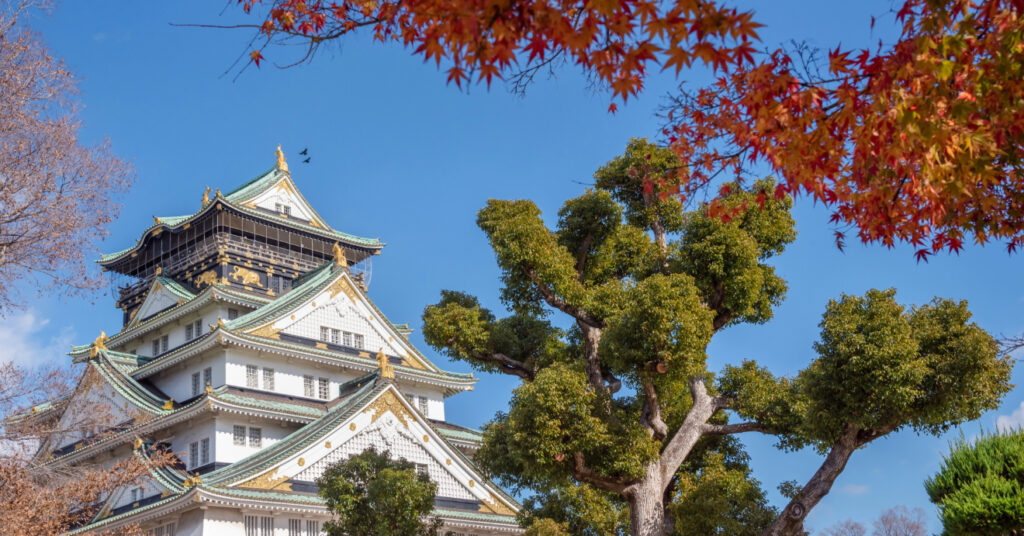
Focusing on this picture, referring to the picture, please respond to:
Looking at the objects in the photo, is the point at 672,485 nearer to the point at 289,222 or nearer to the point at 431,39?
the point at 431,39

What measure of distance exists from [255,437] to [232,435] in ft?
2.56

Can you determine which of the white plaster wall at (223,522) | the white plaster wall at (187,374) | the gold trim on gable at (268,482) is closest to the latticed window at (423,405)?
the white plaster wall at (187,374)

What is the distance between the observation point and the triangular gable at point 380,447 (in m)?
24.8

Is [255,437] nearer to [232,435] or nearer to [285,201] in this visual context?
[232,435]

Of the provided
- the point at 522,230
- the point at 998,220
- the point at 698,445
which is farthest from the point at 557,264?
the point at 998,220

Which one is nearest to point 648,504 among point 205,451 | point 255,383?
point 205,451

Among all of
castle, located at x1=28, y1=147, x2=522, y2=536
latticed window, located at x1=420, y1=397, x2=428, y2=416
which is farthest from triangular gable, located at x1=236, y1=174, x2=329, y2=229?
latticed window, located at x1=420, y1=397, x2=428, y2=416

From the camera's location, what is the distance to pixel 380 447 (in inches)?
1059

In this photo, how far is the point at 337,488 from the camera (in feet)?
58.4

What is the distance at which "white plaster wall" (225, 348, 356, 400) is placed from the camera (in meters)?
29.0

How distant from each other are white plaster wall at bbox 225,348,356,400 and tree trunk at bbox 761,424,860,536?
18635mm

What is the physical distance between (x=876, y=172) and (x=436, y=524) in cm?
1363

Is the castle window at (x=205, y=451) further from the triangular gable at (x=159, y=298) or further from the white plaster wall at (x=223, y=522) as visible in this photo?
the triangular gable at (x=159, y=298)

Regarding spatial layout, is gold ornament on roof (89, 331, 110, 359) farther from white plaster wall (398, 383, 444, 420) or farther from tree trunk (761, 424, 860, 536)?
tree trunk (761, 424, 860, 536)
